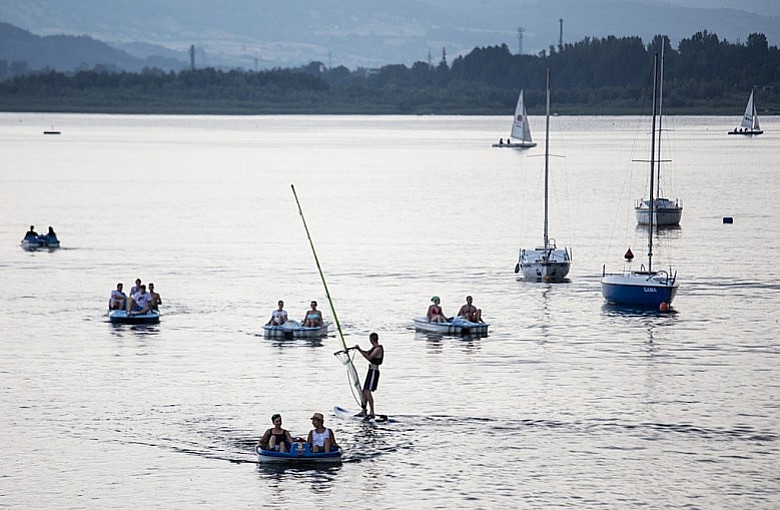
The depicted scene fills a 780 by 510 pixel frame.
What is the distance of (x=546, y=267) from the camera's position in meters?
77.1

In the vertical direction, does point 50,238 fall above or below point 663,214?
below

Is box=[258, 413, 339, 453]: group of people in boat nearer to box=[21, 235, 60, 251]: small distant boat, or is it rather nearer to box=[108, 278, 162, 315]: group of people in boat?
box=[108, 278, 162, 315]: group of people in boat

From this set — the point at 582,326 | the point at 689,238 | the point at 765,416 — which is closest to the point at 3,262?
the point at 582,326

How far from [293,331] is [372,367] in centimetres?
1606

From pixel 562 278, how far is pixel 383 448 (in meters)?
37.6

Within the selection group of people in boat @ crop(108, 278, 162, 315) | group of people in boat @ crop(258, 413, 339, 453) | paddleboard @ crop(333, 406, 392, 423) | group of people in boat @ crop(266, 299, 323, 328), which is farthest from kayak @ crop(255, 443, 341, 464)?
group of people in boat @ crop(108, 278, 162, 315)

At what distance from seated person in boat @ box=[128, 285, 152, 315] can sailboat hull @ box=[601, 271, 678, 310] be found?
21.5m

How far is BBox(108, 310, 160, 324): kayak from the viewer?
207 feet

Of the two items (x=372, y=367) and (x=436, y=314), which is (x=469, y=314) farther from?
(x=372, y=367)

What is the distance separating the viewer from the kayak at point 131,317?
207 ft

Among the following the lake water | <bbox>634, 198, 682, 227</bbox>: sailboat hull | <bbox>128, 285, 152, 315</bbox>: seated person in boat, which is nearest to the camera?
the lake water

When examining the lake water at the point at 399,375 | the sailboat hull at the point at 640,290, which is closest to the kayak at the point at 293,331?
the lake water at the point at 399,375

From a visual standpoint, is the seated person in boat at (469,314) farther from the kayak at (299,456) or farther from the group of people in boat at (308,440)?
the kayak at (299,456)

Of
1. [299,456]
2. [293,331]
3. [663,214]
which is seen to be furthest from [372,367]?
[663,214]
